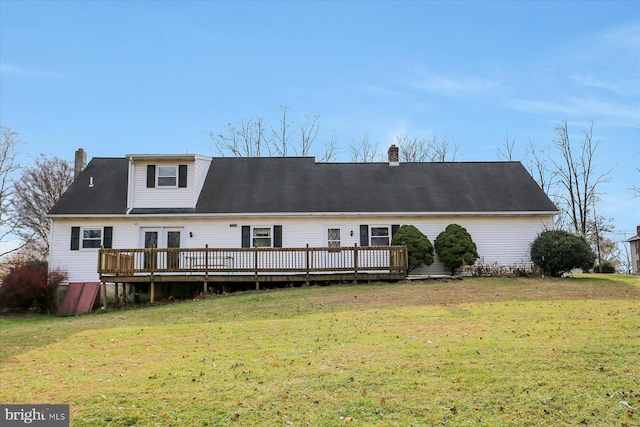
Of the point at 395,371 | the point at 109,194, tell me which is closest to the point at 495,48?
the point at 395,371

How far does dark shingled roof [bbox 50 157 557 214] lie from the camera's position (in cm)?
2323

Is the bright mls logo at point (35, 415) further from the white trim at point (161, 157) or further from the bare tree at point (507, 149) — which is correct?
the bare tree at point (507, 149)

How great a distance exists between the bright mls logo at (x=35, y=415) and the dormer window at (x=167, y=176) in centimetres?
1679

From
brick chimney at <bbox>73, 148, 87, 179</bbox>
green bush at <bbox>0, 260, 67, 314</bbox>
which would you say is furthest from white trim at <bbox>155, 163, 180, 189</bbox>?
brick chimney at <bbox>73, 148, 87, 179</bbox>

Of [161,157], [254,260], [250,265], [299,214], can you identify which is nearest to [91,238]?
[161,157]

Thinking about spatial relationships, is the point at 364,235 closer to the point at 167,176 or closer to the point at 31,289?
the point at 167,176

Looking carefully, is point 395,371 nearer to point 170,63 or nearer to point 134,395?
point 134,395

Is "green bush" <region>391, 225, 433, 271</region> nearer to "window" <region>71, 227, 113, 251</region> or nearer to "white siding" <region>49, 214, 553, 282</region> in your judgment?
"white siding" <region>49, 214, 553, 282</region>

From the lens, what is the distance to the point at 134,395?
745 cm

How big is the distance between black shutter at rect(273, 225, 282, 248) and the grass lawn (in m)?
7.94

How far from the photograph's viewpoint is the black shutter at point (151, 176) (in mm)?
23266

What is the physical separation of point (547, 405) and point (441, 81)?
21.1 m

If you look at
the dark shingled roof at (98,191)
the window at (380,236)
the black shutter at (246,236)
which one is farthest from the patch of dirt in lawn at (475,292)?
the dark shingled roof at (98,191)

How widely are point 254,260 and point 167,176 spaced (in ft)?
19.0
